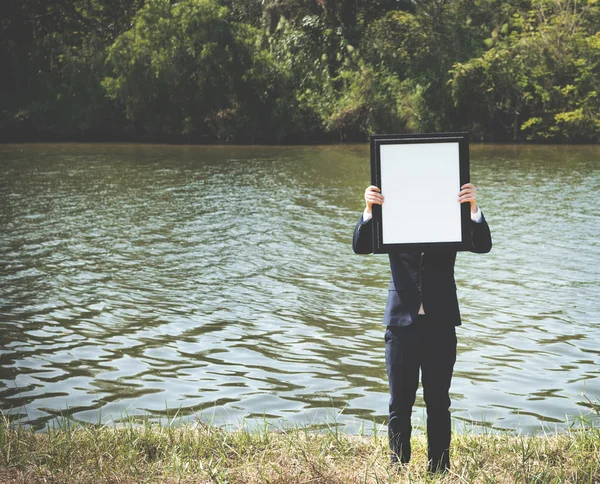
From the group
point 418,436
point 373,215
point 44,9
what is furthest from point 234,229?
point 44,9

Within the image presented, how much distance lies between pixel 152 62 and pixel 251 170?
15087 millimetres

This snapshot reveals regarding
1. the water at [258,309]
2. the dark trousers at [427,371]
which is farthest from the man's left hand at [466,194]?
the water at [258,309]

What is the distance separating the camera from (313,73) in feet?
131

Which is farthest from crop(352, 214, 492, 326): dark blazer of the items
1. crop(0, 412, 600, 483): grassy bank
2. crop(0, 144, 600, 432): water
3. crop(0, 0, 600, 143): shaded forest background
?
crop(0, 0, 600, 143): shaded forest background

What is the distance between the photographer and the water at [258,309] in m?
6.93

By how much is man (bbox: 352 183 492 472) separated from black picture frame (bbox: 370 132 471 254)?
0.18 metres

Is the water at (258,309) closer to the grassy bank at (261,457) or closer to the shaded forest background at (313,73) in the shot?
the grassy bank at (261,457)

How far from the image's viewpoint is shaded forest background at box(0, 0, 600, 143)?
36000 millimetres

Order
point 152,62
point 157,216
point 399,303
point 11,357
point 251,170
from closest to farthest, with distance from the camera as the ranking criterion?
point 399,303, point 11,357, point 157,216, point 251,170, point 152,62

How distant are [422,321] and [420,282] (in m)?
0.20

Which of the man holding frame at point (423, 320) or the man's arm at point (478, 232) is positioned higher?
the man's arm at point (478, 232)

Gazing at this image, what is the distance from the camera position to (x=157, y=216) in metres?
17.4

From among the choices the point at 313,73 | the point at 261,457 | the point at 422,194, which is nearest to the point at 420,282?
the point at 422,194

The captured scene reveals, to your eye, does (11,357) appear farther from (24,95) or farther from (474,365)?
(24,95)
